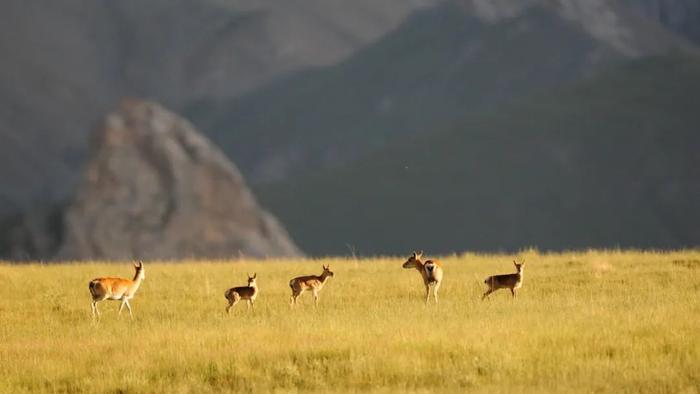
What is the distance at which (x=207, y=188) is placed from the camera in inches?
3433

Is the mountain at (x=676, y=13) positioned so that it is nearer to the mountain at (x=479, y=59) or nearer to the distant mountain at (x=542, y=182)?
the mountain at (x=479, y=59)

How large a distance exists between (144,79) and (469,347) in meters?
153

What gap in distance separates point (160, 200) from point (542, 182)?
55.6 m

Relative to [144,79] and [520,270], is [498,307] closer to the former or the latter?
[520,270]

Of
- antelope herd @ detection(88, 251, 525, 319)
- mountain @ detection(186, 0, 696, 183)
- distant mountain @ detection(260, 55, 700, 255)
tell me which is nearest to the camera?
antelope herd @ detection(88, 251, 525, 319)

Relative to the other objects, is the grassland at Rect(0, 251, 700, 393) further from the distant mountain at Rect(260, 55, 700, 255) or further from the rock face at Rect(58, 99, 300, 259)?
the distant mountain at Rect(260, 55, 700, 255)

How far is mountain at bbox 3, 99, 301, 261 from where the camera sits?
80750 mm

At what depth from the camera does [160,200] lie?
87.6 m

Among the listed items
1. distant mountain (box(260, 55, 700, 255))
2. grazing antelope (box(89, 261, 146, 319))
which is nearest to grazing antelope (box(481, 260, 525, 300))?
grazing antelope (box(89, 261, 146, 319))

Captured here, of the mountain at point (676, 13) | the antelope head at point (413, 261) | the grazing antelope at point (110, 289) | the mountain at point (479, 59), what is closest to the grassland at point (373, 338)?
the grazing antelope at point (110, 289)

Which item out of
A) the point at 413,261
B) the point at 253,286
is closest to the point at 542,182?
the point at 413,261

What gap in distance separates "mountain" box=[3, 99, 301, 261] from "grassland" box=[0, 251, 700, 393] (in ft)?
156

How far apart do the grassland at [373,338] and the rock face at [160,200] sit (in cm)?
4782

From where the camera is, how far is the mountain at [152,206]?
8075 centimetres
